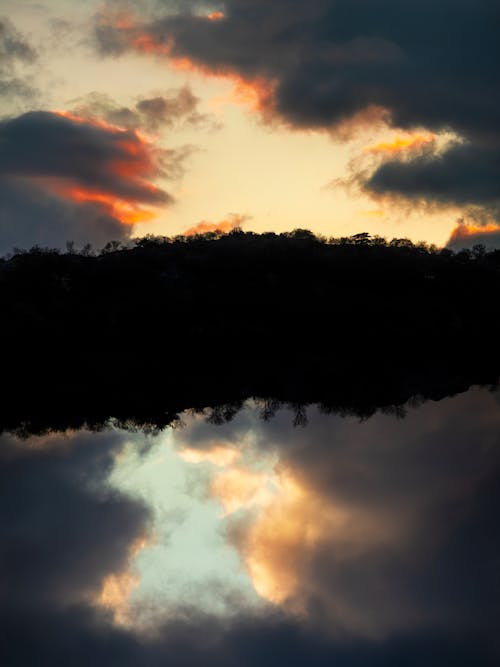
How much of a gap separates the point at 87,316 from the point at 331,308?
71.7 ft

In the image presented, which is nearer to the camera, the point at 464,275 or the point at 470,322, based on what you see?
the point at 470,322

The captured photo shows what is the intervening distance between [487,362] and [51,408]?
33.0 m

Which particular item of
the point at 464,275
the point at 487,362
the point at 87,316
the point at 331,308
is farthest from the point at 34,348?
the point at 464,275

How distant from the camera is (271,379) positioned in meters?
53.6

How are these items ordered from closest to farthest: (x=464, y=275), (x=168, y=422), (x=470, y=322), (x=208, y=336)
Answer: (x=168, y=422) < (x=208, y=336) < (x=470, y=322) < (x=464, y=275)

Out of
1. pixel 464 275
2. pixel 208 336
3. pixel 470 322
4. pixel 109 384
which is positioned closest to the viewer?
pixel 109 384

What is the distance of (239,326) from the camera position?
63.6 meters

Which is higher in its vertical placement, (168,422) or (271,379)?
(271,379)

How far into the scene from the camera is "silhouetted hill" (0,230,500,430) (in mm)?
50594

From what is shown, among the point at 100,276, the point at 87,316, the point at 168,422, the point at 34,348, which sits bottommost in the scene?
the point at 168,422

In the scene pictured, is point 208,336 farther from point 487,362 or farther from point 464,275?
point 464,275

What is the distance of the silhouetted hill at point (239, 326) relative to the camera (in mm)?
50594

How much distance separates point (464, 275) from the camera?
253 ft

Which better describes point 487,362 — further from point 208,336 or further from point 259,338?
point 208,336
